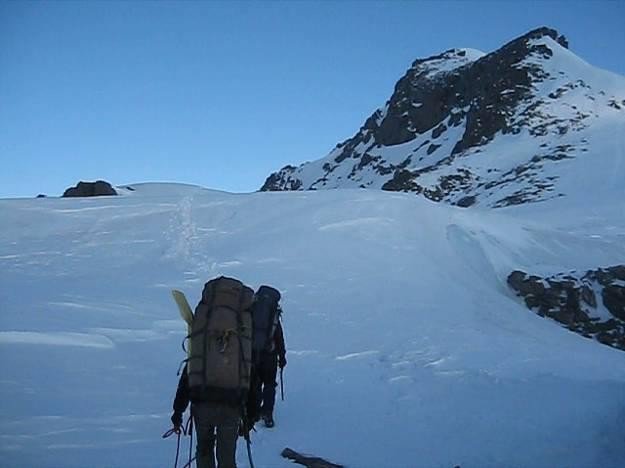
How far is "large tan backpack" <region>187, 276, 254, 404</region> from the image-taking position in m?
3.94

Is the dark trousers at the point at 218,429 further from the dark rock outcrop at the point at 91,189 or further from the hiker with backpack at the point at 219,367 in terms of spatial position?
the dark rock outcrop at the point at 91,189

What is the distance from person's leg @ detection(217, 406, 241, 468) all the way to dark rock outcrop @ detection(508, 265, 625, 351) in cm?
1265

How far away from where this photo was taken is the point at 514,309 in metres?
14.1

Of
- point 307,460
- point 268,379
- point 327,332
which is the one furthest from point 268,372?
point 327,332

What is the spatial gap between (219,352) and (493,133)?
205ft

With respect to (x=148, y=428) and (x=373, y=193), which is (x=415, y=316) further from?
(x=373, y=193)

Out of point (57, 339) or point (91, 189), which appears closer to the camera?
point (57, 339)

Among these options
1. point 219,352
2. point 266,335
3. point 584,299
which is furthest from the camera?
point 584,299

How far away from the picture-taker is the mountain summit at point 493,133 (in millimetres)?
43156

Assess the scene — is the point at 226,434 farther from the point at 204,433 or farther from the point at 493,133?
the point at 493,133

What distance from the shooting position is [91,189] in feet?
92.5

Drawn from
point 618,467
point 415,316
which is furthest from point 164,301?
point 618,467

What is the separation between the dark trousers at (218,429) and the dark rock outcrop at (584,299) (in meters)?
Answer: 12.7

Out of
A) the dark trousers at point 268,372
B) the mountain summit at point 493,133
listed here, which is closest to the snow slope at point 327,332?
the dark trousers at point 268,372
